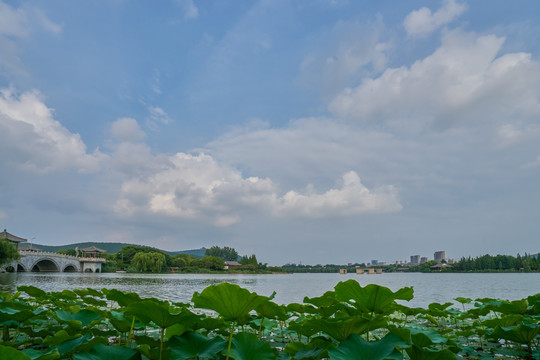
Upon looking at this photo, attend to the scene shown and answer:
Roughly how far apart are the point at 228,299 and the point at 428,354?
3.74 ft

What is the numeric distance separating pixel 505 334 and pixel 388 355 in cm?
186

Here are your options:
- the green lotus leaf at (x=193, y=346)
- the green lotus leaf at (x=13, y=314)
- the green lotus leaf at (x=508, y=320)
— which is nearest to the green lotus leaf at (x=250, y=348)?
the green lotus leaf at (x=193, y=346)

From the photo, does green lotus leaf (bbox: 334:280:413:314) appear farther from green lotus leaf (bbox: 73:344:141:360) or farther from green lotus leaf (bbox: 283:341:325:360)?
green lotus leaf (bbox: 73:344:141:360)

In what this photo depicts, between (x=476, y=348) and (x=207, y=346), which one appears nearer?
(x=207, y=346)

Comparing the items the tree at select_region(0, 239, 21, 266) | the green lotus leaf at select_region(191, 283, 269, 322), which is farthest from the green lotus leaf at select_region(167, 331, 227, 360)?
the tree at select_region(0, 239, 21, 266)

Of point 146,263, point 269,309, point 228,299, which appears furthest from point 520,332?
point 146,263

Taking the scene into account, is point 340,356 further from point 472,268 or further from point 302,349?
point 472,268

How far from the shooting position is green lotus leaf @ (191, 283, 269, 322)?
183 centimetres

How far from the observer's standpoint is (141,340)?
7.68 feet

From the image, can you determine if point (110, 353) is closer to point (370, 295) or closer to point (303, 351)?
point (303, 351)

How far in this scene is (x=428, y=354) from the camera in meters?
1.85

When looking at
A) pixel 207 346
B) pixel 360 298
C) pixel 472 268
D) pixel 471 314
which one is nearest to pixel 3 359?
pixel 207 346

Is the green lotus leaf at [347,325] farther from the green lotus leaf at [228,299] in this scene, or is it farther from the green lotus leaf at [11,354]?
the green lotus leaf at [11,354]

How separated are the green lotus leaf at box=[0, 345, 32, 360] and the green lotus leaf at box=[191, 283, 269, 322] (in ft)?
2.66
